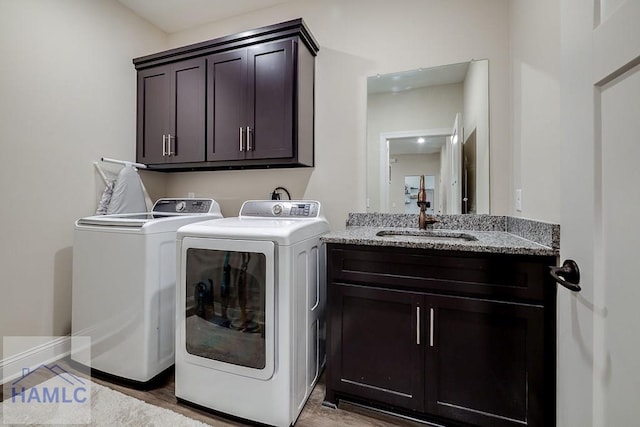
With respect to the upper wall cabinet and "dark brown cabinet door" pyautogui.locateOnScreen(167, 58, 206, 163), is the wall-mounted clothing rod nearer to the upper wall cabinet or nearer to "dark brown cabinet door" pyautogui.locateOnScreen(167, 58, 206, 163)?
the upper wall cabinet

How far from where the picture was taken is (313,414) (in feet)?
4.92

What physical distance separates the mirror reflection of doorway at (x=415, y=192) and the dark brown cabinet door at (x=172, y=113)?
159 centimetres

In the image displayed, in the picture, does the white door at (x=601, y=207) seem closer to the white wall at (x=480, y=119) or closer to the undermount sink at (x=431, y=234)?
the undermount sink at (x=431, y=234)

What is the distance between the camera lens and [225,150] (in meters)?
2.14

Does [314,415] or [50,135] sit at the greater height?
[50,135]

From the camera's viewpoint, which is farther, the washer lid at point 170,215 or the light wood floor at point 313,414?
the washer lid at point 170,215

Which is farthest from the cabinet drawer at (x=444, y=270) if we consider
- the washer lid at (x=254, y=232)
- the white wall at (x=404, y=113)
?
the white wall at (x=404, y=113)

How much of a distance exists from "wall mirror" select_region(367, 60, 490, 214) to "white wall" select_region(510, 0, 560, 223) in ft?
0.68

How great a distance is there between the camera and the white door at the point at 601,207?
56cm

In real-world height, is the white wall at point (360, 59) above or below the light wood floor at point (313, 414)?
above

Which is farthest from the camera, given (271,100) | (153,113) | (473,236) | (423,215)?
(153,113)

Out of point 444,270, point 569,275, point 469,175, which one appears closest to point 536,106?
point 469,175

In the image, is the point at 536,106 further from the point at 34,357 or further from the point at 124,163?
the point at 34,357

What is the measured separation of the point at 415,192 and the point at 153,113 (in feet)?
7.42
